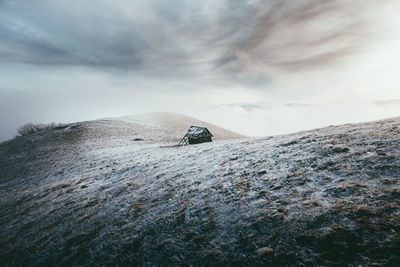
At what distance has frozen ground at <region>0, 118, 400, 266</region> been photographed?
4.35 m

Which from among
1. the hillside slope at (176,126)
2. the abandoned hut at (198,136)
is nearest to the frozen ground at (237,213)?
the abandoned hut at (198,136)

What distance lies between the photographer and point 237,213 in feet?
20.1

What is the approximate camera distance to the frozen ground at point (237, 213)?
14.3 ft

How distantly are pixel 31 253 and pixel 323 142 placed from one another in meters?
14.6

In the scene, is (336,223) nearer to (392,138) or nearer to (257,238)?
(257,238)

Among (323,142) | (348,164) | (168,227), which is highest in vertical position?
(323,142)

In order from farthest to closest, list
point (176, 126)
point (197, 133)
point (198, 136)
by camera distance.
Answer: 1. point (176, 126)
2. point (197, 133)
3. point (198, 136)

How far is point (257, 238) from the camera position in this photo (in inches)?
194

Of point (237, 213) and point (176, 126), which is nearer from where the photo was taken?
point (237, 213)

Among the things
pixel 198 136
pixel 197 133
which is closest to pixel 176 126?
pixel 197 133

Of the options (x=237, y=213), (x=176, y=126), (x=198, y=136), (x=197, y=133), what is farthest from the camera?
(x=176, y=126)

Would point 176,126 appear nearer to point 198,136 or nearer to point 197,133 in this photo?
point 197,133

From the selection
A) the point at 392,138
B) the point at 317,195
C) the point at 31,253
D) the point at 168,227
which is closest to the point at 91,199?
the point at 31,253

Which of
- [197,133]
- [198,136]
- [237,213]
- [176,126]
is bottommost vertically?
[237,213]
